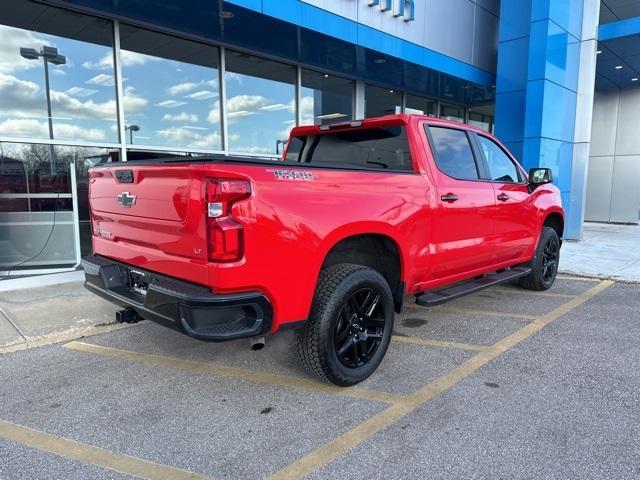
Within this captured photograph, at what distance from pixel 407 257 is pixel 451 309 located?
1954mm

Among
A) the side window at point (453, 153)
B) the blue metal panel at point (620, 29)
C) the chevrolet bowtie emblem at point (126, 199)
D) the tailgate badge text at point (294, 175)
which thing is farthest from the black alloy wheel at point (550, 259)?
the blue metal panel at point (620, 29)

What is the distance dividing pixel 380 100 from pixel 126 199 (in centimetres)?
968

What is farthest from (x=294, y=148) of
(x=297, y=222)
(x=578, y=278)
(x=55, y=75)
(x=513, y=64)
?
(x=513, y=64)

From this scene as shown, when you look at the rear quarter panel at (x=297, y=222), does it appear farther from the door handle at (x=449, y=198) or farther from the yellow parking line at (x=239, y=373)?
the yellow parking line at (x=239, y=373)

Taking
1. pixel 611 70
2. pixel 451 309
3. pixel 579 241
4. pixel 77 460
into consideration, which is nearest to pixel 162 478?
pixel 77 460

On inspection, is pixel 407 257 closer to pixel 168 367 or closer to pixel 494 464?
pixel 494 464

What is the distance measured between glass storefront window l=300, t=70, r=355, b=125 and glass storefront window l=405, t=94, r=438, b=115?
2212 millimetres

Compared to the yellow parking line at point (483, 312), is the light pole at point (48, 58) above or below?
above

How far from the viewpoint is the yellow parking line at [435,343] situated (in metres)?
4.30

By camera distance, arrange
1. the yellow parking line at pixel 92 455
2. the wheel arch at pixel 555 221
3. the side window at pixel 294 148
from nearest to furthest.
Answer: the yellow parking line at pixel 92 455 < the side window at pixel 294 148 < the wheel arch at pixel 555 221

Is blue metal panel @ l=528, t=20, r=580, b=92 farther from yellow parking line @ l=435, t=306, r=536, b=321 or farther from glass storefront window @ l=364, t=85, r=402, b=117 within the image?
yellow parking line @ l=435, t=306, r=536, b=321

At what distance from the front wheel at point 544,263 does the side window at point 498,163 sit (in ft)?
3.58

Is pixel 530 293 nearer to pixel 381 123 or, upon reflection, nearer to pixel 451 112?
pixel 381 123

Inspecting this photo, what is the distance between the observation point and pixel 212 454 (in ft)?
8.85
